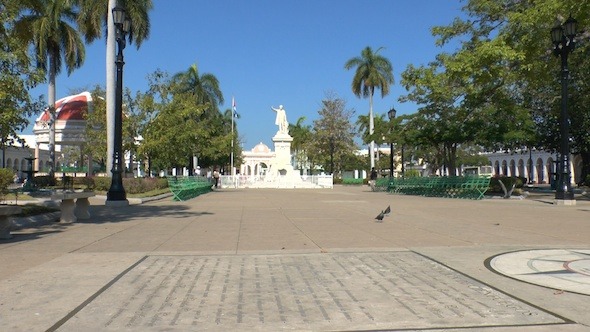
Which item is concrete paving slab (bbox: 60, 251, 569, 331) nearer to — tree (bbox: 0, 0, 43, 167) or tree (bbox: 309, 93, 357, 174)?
tree (bbox: 0, 0, 43, 167)

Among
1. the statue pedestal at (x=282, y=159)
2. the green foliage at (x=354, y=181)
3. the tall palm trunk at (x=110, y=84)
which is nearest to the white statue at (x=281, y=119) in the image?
the statue pedestal at (x=282, y=159)

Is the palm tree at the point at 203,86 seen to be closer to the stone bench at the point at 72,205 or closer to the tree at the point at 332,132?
the tree at the point at 332,132

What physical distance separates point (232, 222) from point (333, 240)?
468 centimetres

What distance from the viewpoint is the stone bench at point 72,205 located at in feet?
45.6

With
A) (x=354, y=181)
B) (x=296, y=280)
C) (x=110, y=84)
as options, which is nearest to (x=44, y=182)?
(x=110, y=84)

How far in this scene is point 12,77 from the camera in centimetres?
1466

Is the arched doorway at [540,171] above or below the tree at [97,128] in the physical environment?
below

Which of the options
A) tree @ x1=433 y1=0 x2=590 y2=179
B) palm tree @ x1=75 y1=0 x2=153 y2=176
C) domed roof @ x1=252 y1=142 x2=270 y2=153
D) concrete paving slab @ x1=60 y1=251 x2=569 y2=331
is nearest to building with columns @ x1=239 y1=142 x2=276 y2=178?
domed roof @ x1=252 y1=142 x2=270 y2=153

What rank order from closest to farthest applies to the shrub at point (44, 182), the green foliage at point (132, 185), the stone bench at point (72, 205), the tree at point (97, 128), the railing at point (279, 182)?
the stone bench at point (72, 205)
the green foliage at point (132, 185)
the shrub at point (44, 182)
the tree at point (97, 128)
the railing at point (279, 182)

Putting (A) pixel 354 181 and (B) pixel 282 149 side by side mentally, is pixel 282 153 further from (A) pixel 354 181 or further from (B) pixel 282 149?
(A) pixel 354 181

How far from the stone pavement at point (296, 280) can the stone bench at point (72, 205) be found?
1447mm

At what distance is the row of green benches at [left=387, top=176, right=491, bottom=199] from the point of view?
89.6 feet

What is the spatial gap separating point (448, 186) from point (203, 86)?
38.9 m

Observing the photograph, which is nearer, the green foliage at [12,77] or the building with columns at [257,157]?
the green foliage at [12,77]
